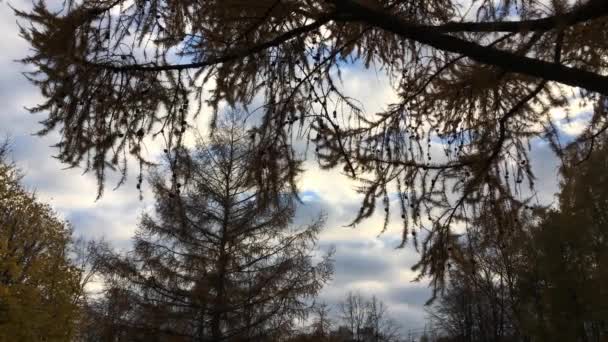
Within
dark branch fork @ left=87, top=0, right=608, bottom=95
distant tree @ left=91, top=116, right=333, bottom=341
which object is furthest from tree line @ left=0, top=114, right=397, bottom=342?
dark branch fork @ left=87, top=0, right=608, bottom=95

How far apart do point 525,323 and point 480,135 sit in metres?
20.4

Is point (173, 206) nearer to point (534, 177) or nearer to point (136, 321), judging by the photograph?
point (534, 177)

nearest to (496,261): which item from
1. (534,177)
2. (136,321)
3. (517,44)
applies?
(136,321)

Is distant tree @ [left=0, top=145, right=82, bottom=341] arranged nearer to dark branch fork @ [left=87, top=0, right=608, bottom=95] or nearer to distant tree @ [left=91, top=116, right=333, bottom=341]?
distant tree @ [left=91, top=116, right=333, bottom=341]

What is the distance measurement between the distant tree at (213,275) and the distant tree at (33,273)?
1913mm

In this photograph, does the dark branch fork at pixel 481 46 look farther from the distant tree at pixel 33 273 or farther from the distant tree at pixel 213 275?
the distant tree at pixel 33 273

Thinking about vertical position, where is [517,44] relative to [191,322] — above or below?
above

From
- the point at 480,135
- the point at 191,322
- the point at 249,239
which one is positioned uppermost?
the point at 249,239

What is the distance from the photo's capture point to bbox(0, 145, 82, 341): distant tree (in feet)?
42.4

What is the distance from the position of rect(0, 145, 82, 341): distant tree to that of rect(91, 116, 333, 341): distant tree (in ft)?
6.28

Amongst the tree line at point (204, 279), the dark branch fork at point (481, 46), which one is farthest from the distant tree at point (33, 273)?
the dark branch fork at point (481, 46)

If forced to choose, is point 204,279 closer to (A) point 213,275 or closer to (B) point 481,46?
(A) point 213,275

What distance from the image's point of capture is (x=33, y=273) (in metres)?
14.6

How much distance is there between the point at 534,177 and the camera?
455 centimetres
